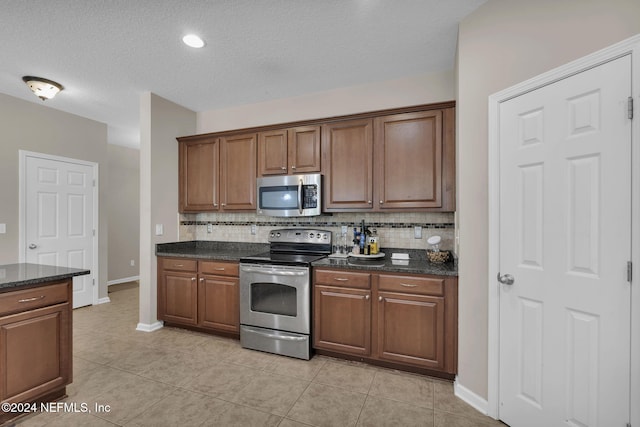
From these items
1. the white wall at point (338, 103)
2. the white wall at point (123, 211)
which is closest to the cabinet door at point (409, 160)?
the white wall at point (338, 103)

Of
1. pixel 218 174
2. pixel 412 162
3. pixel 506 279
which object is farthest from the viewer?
pixel 218 174

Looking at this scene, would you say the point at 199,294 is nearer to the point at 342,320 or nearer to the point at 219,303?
the point at 219,303

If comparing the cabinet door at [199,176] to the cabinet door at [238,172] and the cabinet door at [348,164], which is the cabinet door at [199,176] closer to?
the cabinet door at [238,172]

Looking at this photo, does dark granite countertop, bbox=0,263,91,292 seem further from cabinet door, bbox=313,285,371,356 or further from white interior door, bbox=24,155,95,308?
white interior door, bbox=24,155,95,308

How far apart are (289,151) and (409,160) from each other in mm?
1299

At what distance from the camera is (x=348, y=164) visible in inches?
116

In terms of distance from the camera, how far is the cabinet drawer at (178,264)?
327cm

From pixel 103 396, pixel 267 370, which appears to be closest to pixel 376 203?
pixel 267 370

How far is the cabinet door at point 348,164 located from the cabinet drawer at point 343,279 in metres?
0.70

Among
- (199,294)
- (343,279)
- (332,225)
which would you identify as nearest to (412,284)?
(343,279)

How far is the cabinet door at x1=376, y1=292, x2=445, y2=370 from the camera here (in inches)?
90.0

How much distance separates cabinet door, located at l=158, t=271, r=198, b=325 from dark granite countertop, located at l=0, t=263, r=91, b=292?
4.16 ft

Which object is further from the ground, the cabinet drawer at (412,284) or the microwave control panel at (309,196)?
the microwave control panel at (309,196)

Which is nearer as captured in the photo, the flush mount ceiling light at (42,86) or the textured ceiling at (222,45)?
the textured ceiling at (222,45)
